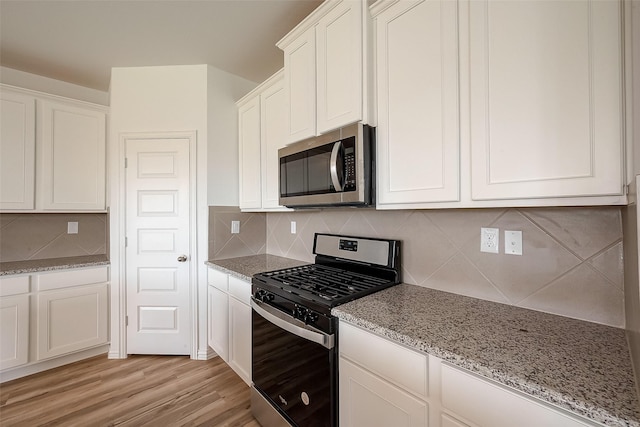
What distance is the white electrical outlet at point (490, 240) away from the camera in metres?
1.30

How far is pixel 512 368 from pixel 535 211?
0.74 metres

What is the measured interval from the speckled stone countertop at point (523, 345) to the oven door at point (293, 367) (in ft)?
0.78

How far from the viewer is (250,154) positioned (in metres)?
2.51

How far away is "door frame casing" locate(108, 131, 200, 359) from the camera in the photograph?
8.30 ft

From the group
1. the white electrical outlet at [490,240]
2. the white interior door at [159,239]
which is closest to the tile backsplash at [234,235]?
the white interior door at [159,239]

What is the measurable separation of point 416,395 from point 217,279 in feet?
6.00

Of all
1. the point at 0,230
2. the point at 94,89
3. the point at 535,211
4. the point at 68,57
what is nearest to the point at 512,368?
the point at 535,211

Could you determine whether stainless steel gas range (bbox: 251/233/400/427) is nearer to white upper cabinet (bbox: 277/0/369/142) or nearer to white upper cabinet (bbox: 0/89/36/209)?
white upper cabinet (bbox: 277/0/369/142)

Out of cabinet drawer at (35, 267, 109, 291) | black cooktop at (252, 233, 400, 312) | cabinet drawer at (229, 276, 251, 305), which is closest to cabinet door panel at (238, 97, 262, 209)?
cabinet drawer at (229, 276, 251, 305)

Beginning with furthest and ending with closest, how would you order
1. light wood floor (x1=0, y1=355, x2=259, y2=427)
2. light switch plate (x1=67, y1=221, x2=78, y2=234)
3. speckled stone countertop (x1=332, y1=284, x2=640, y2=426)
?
light switch plate (x1=67, y1=221, x2=78, y2=234) → light wood floor (x1=0, y1=355, x2=259, y2=427) → speckled stone countertop (x1=332, y1=284, x2=640, y2=426)

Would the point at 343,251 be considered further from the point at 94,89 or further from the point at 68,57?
the point at 94,89

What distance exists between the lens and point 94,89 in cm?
302

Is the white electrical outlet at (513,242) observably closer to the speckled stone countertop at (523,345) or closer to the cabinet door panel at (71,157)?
the speckled stone countertop at (523,345)

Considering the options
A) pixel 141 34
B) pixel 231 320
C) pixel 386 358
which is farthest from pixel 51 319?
pixel 386 358
